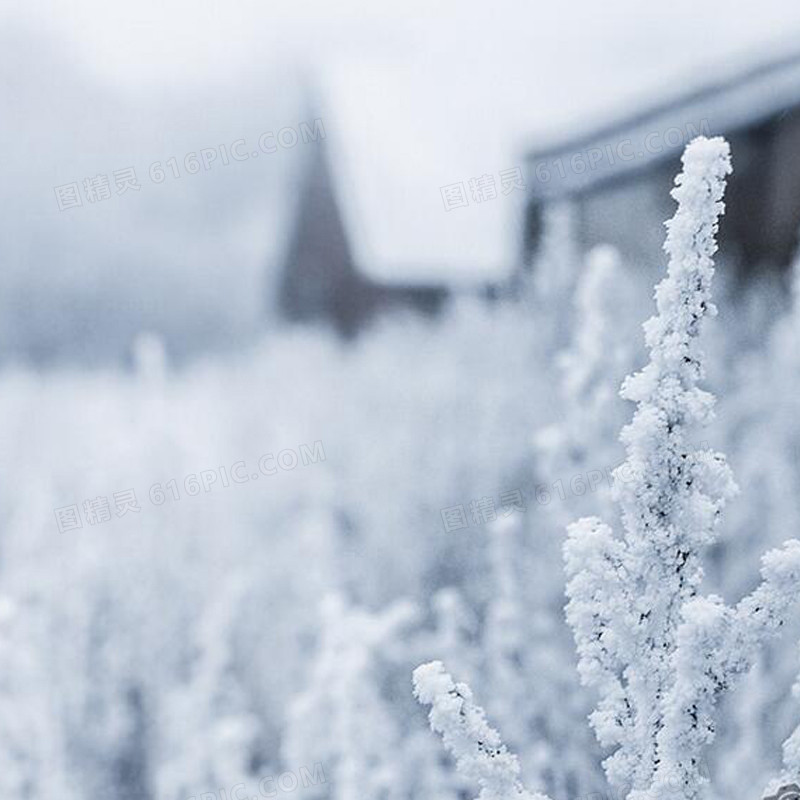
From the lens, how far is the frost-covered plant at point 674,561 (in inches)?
30.1

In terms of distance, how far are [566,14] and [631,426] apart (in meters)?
1.01

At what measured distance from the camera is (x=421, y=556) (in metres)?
1.67

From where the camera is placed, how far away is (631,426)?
0.77m

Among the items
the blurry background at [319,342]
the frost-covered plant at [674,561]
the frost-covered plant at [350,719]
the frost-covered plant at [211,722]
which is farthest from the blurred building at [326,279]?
the frost-covered plant at [674,561]

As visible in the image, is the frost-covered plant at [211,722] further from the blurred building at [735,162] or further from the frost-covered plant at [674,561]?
the blurred building at [735,162]

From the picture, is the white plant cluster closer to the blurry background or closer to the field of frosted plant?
the field of frosted plant

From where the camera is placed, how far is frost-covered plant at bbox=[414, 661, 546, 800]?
0.77 meters

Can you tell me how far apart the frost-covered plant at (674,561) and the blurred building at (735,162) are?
29.1 inches

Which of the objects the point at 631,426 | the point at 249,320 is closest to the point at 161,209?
the point at 249,320

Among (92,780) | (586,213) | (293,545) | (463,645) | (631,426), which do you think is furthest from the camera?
(293,545)

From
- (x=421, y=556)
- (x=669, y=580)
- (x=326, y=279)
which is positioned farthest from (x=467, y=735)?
(x=326, y=279)

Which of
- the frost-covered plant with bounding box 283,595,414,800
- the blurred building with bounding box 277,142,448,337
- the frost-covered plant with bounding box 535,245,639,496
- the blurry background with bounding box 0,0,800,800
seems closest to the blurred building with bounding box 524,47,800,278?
the blurry background with bounding box 0,0,800,800

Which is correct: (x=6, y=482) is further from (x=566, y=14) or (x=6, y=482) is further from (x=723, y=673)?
(x=723, y=673)

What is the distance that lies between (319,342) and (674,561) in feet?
3.74
